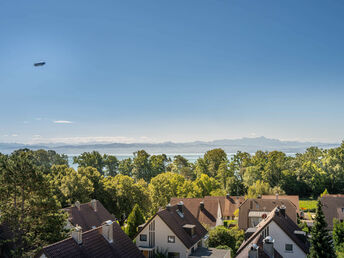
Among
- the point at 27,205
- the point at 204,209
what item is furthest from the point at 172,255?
the point at 204,209

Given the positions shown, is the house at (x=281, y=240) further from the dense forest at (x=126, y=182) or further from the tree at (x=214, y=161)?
the tree at (x=214, y=161)

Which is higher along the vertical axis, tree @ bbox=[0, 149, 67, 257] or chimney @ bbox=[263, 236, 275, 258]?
tree @ bbox=[0, 149, 67, 257]

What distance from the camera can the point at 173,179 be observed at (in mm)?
60969

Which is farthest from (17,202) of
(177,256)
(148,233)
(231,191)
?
(231,191)

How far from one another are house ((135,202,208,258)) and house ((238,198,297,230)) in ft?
49.3

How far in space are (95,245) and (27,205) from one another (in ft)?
18.1

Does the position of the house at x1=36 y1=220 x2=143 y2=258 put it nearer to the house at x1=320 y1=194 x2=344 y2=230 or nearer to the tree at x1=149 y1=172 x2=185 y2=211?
the house at x1=320 y1=194 x2=344 y2=230

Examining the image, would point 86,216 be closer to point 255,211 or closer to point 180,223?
point 180,223

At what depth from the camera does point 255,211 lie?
45.8 meters

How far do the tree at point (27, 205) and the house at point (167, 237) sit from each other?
9.92 m

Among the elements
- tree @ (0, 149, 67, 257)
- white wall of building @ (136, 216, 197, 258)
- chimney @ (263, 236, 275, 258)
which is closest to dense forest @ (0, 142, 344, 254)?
tree @ (0, 149, 67, 257)

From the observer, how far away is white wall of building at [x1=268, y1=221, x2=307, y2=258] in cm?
2723

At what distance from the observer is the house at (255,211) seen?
43.2m

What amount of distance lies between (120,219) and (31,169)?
34219 millimetres
